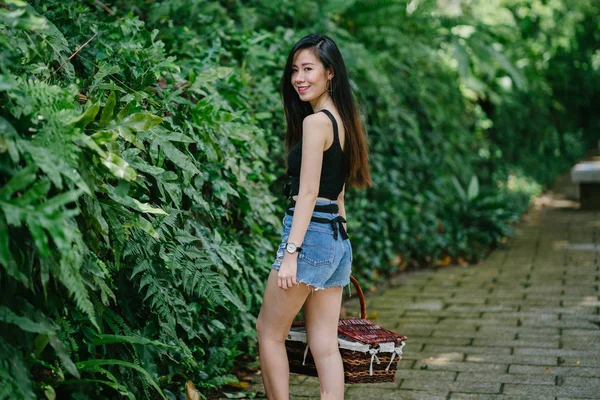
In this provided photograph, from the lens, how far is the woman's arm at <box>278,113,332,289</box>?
3221 millimetres

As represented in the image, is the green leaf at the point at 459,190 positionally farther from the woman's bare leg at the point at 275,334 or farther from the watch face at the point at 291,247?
the watch face at the point at 291,247

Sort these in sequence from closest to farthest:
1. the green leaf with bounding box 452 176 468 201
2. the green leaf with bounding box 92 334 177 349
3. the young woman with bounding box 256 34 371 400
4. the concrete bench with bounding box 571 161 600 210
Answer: the green leaf with bounding box 92 334 177 349 < the young woman with bounding box 256 34 371 400 < the green leaf with bounding box 452 176 468 201 < the concrete bench with bounding box 571 161 600 210

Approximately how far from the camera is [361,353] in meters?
3.46

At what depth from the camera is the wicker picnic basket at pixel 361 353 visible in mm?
3443

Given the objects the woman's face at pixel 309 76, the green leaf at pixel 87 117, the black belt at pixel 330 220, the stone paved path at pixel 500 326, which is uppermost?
the woman's face at pixel 309 76

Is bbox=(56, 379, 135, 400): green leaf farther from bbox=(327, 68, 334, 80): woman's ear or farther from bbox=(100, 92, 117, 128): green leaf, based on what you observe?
bbox=(327, 68, 334, 80): woman's ear

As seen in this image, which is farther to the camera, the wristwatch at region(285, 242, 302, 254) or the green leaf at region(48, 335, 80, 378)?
the wristwatch at region(285, 242, 302, 254)

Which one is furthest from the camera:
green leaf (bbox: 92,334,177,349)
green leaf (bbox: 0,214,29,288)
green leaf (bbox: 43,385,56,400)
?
green leaf (bbox: 92,334,177,349)

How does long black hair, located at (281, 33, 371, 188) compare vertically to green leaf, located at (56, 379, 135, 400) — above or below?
above

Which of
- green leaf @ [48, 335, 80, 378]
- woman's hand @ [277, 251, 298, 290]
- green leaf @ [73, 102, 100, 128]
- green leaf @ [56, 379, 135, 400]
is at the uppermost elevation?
green leaf @ [73, 102, 100, 128]

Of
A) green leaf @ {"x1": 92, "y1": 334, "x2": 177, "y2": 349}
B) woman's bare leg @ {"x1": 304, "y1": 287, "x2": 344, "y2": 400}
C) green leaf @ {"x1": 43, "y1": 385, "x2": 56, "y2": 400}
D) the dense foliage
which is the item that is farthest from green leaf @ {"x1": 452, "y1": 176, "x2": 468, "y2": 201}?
green leaf @ {"x1": 43, "y1": 385, "x2": 56, "y2": 400}

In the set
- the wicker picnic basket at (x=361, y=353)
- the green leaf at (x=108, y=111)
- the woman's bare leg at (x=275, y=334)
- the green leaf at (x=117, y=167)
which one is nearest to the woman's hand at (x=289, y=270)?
the woman's bare leg at (x=275, y=334)

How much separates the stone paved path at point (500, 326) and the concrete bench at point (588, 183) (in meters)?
2.12

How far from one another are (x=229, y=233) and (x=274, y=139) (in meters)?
1.01
